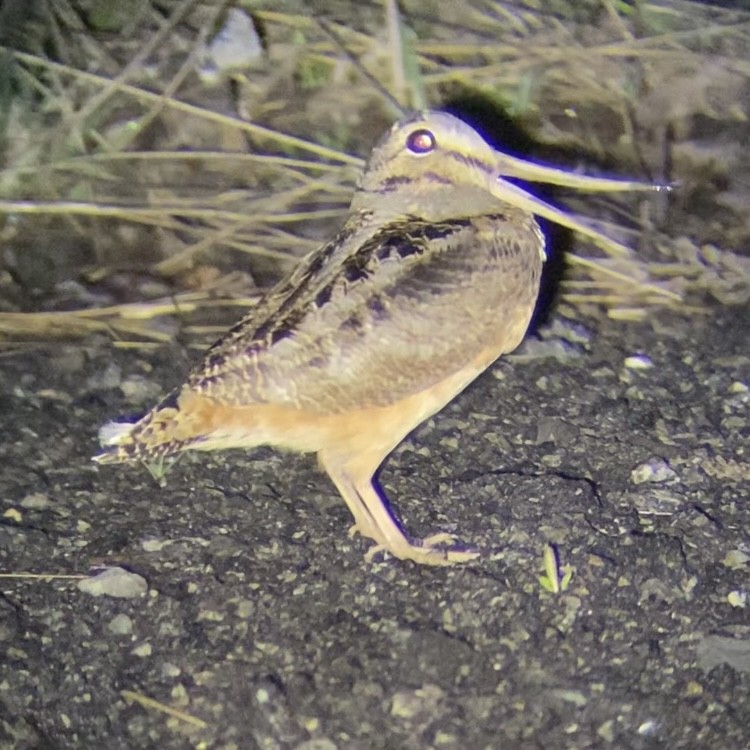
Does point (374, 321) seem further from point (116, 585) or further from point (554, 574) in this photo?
point (116, 585)

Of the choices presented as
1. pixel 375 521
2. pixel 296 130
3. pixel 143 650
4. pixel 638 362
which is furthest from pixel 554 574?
pixel 296 130

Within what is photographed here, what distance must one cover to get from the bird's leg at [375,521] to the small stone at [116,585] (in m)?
0.59

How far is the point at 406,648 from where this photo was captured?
9.97 feet

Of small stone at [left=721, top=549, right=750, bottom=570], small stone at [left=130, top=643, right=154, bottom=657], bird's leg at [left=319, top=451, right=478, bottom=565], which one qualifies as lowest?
small stone at [left=130, top=643, right=154, bottom=657]

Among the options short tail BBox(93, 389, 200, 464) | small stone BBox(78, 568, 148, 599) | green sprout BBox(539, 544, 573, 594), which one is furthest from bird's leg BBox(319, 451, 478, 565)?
small stone BBox(78, 568, 148, 599)

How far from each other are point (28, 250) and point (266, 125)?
1049 millimetres

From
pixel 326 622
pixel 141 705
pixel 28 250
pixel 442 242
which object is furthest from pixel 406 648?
pixel 28 250

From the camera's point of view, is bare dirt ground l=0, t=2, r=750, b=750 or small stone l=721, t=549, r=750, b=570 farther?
small stone l=721, t=549, r=750, b=570

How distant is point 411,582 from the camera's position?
3.26 metres

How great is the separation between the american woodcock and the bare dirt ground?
12.3 inches

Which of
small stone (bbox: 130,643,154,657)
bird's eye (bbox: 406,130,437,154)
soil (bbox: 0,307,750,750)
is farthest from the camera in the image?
bird's eye (bbox: 406,130,437,154)

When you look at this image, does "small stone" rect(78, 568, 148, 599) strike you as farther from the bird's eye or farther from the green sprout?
the bird's eye

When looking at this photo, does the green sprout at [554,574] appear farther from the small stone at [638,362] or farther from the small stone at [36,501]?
the small stone at [36,501]

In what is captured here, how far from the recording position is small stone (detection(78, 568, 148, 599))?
3215 millimetres
